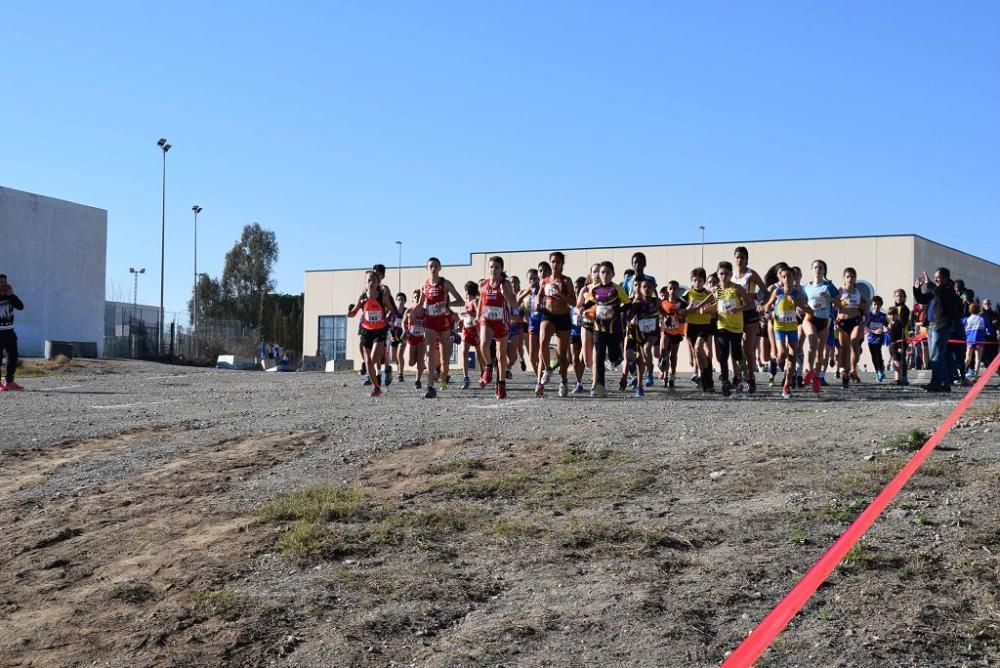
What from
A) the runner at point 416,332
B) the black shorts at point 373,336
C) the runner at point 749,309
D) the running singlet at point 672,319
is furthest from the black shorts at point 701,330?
the black shorts at point 373,336

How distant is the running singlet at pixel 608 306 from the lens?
1401cm

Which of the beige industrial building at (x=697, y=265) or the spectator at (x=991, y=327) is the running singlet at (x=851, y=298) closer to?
the spectator at (x=991, y=327)

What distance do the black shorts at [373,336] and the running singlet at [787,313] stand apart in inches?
210

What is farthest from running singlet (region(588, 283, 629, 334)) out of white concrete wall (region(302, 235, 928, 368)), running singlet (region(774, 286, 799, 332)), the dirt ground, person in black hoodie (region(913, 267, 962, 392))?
white concrete wall (region(302, 235, 928, 368))

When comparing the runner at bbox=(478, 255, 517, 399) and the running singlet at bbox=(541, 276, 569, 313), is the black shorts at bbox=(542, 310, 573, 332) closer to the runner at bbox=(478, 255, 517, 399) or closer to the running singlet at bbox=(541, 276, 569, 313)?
the running singlet at bbox=(541, 276, 569, 313)

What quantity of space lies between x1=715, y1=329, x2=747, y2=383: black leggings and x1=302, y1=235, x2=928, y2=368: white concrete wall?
81.8ft

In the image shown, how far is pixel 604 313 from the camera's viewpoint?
1400cm

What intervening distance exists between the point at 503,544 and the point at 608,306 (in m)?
7.83

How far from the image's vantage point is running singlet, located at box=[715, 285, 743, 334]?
47.0 feet

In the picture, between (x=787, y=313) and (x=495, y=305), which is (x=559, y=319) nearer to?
(x=495, y=305)

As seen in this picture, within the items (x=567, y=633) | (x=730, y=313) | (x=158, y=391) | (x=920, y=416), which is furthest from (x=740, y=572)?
(x=158, y=391)

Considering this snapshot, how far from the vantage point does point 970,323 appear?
21000 millimetres

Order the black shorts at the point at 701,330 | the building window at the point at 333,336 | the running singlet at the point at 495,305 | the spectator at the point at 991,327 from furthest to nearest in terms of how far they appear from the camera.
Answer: the building window at the point at 333,336 < the spectator at the point at 991,327 < the running singlet at the point at 495,305 < the black shorts at the point at 701,330

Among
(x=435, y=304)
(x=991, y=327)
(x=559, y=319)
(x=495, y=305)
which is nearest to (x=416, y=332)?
(x=435, y=304)
